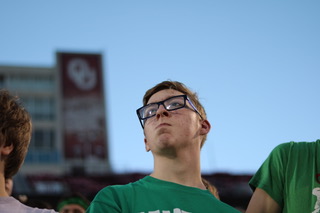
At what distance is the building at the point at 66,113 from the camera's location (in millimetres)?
40906

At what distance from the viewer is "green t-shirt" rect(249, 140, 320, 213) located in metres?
2.46

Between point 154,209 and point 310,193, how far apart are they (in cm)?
73

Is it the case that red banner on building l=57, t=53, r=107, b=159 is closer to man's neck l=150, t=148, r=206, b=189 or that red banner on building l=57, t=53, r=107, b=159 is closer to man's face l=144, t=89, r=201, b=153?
man's face l=144, t=89, r=201, b=153

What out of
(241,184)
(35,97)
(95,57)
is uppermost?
(95,57)

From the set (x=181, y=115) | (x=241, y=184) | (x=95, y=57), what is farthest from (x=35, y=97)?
(x=181, y=115)

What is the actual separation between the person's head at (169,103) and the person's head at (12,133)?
0.62 metres

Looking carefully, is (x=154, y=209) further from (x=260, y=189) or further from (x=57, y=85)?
(x=57, y=85)

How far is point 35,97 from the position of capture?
152ft

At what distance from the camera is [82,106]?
4200 cm

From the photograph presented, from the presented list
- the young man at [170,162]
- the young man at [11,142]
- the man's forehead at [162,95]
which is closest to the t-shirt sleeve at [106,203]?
the young man at [170,162]

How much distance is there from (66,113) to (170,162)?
3989 centimetres

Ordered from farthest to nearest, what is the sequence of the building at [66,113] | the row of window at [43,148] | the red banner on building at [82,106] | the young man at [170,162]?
the row of window at [43,148] → the red banner on building at [82,106] → the building at [66,113] → the young man at [170,162]

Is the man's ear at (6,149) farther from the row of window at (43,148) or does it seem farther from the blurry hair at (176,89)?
the row of window at (43,148)

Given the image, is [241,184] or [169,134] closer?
[169,134]
